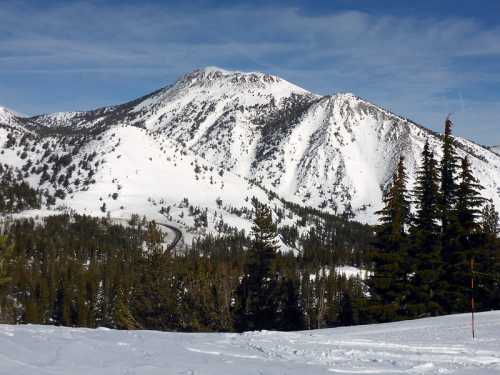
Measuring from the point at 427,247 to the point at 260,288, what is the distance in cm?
1861

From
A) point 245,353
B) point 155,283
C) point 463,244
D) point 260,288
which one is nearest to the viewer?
point 245,353

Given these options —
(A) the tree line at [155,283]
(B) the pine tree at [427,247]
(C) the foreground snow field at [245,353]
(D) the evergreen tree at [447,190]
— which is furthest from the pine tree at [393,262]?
(C) the foreground snow field at [245,353]

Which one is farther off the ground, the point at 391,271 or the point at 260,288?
the point at 391,271

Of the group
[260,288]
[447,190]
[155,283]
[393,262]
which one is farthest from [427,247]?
[155,283]

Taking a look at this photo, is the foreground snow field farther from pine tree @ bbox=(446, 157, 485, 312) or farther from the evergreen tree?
the evergreen tree

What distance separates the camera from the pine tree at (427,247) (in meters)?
36.9

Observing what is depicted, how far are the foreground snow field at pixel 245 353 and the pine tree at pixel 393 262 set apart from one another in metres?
16.9

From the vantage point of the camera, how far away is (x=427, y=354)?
15.4 metres

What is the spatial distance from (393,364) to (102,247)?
154 meters

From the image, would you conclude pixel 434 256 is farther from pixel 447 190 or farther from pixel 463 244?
pixel 447 190

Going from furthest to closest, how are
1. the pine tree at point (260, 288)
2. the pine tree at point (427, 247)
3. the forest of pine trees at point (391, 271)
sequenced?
the pine tree at point (260, 288), the forest of pine trees at point (391, 271), the pine tree at point (427, 247)

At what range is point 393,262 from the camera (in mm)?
37719

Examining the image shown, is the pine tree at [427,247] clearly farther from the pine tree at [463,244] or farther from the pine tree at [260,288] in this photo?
the pine tree at [260,288]

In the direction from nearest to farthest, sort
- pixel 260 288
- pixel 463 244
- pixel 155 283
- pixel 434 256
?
pixel 434 256 < pixel 463 244 < pixel 155 283 < pixel 260 288
